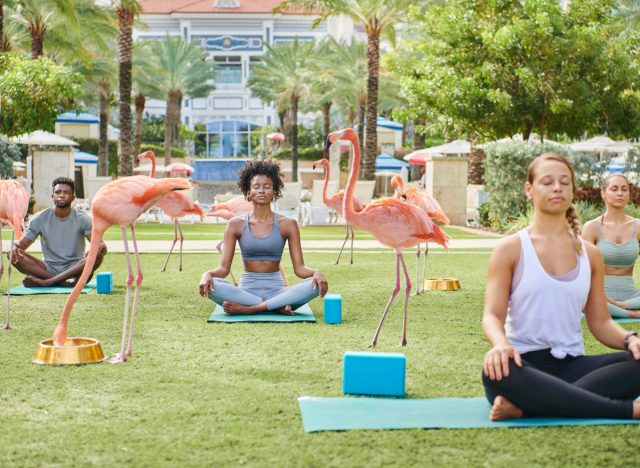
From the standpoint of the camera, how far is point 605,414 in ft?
15.0

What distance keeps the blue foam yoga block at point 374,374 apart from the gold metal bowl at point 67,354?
189cm

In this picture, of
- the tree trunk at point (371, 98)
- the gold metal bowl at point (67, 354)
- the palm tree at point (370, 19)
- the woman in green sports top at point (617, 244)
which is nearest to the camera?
the gold metal bowl at point (67, 354)

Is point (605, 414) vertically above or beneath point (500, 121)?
beneath

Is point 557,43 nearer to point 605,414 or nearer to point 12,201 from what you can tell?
point 12,201

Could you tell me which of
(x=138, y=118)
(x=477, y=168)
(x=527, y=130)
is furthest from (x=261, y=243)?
(x=138, y=118)

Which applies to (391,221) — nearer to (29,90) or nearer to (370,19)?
(29,90)

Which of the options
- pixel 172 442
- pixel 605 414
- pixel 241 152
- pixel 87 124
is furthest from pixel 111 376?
pixel 241 152

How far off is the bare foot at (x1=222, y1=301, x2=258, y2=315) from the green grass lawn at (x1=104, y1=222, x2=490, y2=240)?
1153 centimetres

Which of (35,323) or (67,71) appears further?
(67,71)

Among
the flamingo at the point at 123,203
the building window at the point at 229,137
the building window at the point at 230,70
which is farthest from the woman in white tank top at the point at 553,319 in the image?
the building window at the point at 230,70

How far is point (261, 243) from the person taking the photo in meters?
8.42

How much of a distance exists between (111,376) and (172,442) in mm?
1585

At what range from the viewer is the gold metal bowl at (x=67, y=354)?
6.06 metres

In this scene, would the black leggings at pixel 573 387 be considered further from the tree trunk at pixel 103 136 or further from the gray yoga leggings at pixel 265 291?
the tree trunk at pixel 103 136
